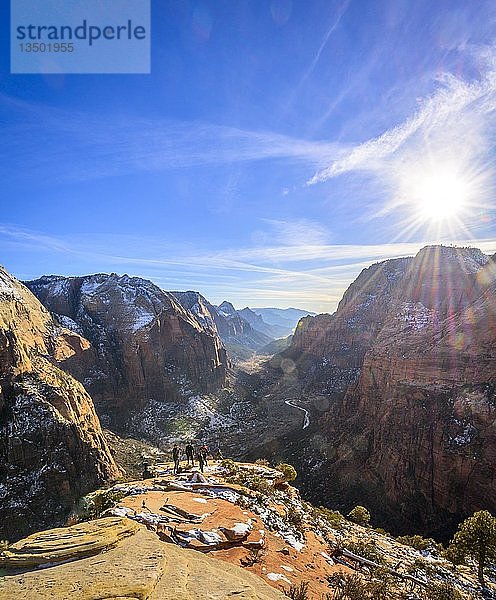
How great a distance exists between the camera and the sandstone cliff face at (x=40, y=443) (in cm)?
2970

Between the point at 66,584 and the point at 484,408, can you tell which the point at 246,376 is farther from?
the point at 66,584

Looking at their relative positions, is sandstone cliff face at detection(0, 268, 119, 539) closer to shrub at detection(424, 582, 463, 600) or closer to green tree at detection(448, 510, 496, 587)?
shrub at detection(424, 582, 463, 600)

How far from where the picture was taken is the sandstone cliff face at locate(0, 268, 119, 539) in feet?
97.5

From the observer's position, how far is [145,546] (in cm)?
775

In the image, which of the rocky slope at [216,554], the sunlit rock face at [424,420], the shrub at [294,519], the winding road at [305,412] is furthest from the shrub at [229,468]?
the winding road at [305,412]

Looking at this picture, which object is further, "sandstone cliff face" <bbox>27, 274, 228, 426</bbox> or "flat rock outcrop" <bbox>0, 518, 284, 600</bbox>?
"sandstone cliff face" <bbox>27, 274, 228, 426</bbox>

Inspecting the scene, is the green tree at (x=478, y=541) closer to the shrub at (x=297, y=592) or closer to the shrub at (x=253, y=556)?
the shrub at (x=253, y=556)

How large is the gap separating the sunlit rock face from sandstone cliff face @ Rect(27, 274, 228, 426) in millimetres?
40763

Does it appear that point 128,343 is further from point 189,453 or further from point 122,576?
point 122,576

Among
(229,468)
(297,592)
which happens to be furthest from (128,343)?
(297,592)

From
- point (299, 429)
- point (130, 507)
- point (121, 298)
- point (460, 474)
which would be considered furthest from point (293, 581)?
point (121, 298)

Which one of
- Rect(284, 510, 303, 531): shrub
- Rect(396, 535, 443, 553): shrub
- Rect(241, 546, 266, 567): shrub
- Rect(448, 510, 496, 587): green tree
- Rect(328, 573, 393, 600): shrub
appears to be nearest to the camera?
Rect(328, 573, 393, 600): shrub

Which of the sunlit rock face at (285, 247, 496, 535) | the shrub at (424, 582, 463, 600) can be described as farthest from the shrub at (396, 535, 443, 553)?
the sunlit rock face at (285, 247, 496, 535)

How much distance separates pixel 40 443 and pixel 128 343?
45.6 m
